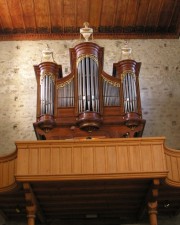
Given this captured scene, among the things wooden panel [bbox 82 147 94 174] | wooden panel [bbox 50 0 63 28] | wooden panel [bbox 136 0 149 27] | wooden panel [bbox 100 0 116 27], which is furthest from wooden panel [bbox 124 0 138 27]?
wooden panel [bbox 82 147 94 174]

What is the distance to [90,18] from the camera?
1345 centimetres

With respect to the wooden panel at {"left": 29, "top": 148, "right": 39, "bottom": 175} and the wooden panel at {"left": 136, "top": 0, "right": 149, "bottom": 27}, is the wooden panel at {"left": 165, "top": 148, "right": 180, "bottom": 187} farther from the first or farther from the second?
the wooden panel at {"left": 136, "top": 0, "right": 149, "bottom": 27}

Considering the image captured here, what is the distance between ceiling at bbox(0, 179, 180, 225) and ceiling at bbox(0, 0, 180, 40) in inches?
233

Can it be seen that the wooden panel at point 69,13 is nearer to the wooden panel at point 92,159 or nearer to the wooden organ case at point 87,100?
the wooden organ case at point 87,100

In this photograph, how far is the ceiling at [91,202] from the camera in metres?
9.52

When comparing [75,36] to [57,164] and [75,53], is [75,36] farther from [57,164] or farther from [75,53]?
[57,164]

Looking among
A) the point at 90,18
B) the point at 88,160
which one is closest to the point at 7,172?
the point at 88,160

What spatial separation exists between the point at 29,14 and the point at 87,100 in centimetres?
401

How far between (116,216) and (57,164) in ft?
10.2

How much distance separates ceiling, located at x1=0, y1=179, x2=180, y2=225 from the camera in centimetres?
952

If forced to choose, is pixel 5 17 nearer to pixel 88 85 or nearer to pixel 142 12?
pixel 88 85

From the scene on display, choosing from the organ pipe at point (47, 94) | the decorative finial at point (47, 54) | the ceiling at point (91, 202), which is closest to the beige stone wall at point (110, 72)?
the decorative finial at point (47, 54)

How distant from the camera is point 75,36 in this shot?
14.0 m

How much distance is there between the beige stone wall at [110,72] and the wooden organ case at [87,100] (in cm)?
159
